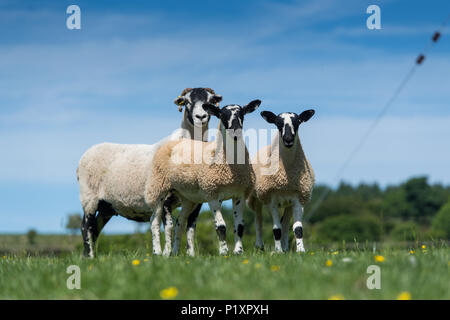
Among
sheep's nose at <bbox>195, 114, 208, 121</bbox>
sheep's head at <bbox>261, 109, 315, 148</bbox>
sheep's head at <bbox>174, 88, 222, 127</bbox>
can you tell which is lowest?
sheep's head at <bbox>261, 109, 315, 148</bbox>

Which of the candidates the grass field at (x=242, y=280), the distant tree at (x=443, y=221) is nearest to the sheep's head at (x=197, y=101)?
the grass field at (x=242, y=280)

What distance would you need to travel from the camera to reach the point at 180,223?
1123 cm

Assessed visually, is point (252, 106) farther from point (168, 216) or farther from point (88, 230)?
point (88, 230)

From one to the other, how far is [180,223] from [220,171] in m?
2.09

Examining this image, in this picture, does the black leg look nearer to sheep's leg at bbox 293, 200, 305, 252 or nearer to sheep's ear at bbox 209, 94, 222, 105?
sheep's ear at bbox 209, 94, 222, 105

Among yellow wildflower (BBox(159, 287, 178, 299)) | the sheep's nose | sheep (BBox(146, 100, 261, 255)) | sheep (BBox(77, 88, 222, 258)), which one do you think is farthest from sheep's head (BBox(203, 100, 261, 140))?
yellow wildflower (BBox(159, 287, 178, 299))

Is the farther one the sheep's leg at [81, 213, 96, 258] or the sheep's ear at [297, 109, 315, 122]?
the sheep's leg at [81, 213, 96, 258]

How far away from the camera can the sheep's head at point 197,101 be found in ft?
38.0

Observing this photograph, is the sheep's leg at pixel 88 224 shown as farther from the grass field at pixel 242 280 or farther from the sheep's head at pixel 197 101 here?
the grass field at pixel 242 280

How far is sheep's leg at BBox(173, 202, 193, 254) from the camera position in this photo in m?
11.1

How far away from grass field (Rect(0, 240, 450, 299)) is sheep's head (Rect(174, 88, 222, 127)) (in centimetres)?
465

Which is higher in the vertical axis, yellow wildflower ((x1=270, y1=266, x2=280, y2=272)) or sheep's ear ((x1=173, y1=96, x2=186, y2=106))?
sheep's ear ((x1=173, y1=96, x2=186, y2=106))
